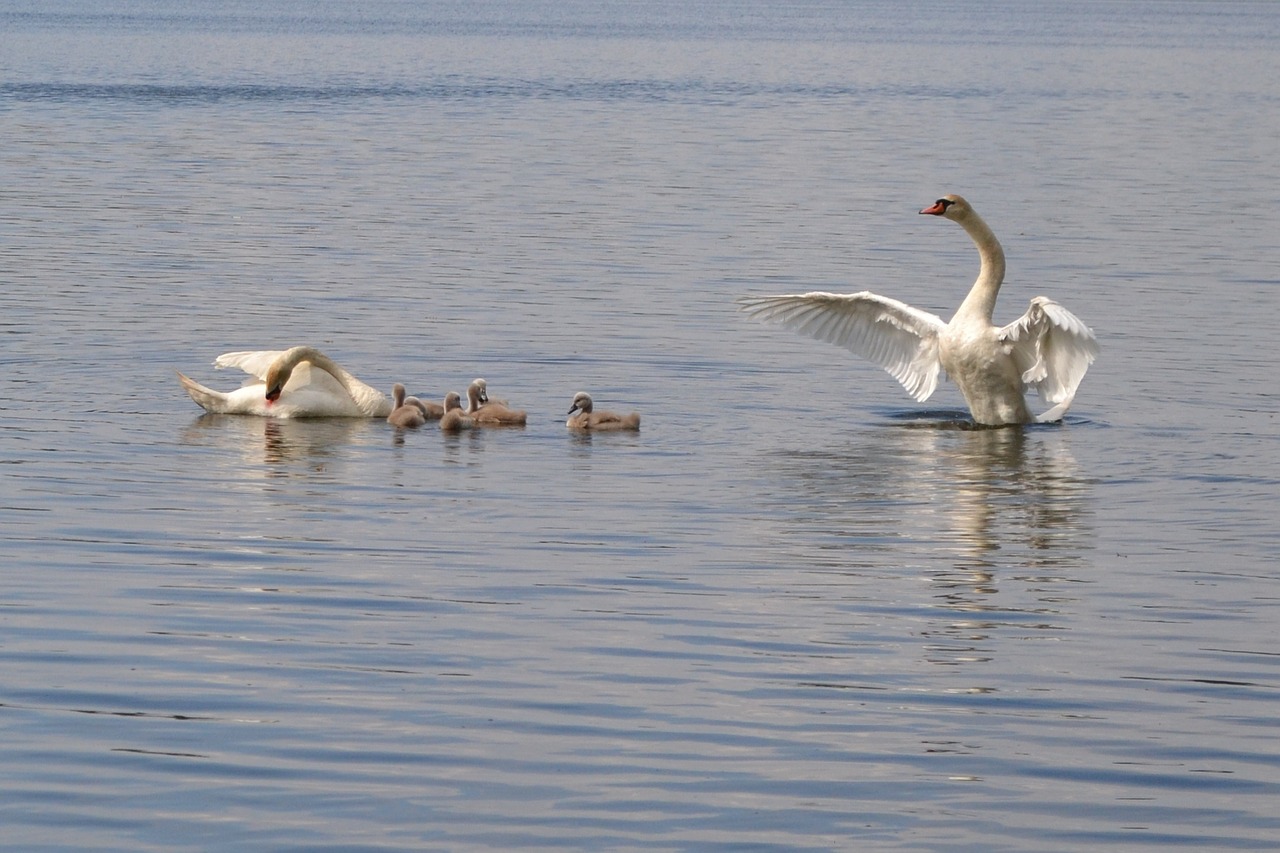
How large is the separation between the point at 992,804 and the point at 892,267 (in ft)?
59.9

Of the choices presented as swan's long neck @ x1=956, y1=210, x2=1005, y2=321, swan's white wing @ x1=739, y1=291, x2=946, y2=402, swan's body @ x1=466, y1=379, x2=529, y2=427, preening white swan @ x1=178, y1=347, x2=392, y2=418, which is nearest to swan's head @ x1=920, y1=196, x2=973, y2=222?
swan's long neck @ x1=956, y1=210, x2=1005, y2=321

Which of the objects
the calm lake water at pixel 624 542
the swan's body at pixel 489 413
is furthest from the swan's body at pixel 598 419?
the swan's body at pixel 489 413

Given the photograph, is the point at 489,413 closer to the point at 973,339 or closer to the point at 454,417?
the point at 454,417

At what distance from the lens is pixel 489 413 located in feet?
48.3

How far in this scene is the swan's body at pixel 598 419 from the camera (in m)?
14.5

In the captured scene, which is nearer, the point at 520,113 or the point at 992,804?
the point at 992,804

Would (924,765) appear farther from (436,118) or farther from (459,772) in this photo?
(436,118)

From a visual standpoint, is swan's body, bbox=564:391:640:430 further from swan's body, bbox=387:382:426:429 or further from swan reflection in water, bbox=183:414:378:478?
swan reflection in water, bbox=183:414:378:478

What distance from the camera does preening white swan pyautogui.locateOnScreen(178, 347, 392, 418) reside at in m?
15.3

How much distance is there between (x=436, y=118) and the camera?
5094cm

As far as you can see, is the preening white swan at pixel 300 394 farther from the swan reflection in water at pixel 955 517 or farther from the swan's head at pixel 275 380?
the swan reflection in water at pixel 955 517

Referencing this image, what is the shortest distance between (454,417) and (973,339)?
382 centimetres

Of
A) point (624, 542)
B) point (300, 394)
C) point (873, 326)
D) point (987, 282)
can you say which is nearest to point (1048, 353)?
point (987, 282)

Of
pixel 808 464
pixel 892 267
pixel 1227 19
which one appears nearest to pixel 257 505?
pixel 808 464
